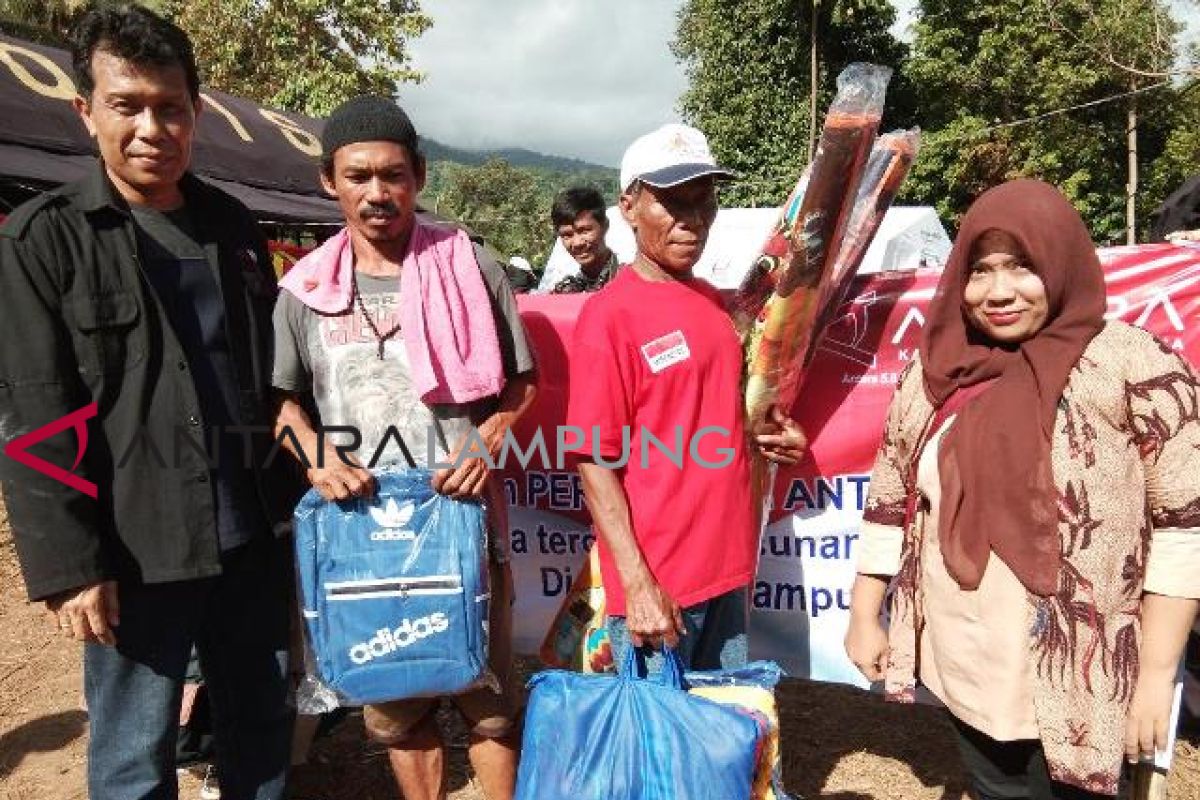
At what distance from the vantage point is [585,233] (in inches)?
198

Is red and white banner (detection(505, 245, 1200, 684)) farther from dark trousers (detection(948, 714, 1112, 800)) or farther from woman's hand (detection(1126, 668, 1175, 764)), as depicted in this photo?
woman's hand (detection(1126, 668, 1175, 764))

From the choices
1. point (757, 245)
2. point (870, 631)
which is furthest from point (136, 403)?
point (757, 245)

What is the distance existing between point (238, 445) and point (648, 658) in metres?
1.08

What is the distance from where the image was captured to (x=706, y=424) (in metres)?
1.99

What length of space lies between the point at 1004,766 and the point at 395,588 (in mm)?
1358

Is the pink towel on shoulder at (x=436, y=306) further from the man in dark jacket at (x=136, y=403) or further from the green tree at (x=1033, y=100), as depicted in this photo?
the green tree at (x=1033, y=100)

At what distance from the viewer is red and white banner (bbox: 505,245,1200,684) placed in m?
2.41

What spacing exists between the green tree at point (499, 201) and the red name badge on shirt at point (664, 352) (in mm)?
48920

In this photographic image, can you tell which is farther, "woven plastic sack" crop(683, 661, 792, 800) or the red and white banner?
the red and white banner

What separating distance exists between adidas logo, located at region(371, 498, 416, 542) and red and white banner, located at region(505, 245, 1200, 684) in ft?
2.60

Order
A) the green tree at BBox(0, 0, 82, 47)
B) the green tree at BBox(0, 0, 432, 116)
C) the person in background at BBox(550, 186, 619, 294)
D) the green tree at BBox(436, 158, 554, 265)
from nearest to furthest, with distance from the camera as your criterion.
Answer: the person in background at BBox(550, 186, 619, 294) → the green tree at BBox(0, 0, 432, 116) → the green tree at BBox(0, 0, 82, 47) → the green tree at BBox(436, 158, 554, 265)

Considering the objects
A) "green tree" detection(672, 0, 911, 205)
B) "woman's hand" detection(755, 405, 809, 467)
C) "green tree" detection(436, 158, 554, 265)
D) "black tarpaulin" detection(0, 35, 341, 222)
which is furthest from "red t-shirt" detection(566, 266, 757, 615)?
"green tree" detection(436, 158, 554, 265)

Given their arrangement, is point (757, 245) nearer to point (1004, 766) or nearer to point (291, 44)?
point (1004, 766)

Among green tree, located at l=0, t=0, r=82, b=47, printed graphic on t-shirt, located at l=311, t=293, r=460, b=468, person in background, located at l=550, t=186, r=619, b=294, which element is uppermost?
green tree, located at l=0, t=0, r=82, b=47
